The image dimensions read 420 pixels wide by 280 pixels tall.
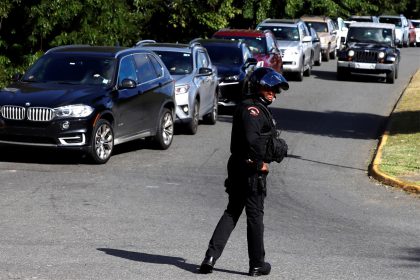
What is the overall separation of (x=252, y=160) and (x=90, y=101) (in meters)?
7.29

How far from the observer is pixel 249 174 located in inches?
328

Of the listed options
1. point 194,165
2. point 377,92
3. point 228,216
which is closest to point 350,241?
point 228,216

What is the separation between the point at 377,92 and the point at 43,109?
18.1 m

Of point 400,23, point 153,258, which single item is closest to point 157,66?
point 153,258

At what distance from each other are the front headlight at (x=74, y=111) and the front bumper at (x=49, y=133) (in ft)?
0.27

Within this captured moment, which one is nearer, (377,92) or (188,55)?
(188,55)

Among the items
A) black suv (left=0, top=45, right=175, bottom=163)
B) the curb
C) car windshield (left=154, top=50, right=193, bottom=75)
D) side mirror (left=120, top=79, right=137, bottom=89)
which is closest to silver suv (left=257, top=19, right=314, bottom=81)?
car windshield (left=154, top=50, right=193, bottom=75)

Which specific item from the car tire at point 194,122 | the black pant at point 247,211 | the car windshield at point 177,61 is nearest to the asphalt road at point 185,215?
the car tire at point 194,122

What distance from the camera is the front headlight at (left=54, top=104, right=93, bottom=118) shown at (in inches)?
590

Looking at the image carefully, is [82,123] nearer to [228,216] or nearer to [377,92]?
[228,216]

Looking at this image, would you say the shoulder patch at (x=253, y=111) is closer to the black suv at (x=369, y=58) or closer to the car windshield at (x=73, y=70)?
the car windshield at (x=73, y=70)

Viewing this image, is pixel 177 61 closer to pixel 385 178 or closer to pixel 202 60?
pixel 202 60

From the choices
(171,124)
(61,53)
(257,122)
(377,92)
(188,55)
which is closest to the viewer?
(257,122)

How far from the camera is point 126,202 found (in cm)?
1227
